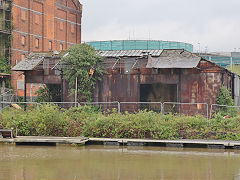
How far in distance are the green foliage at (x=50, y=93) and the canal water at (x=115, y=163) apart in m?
14.1

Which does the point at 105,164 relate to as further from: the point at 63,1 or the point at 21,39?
the point at 63,1

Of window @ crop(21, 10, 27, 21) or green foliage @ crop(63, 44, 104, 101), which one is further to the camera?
window @ crop(21, 10, 27, 21)

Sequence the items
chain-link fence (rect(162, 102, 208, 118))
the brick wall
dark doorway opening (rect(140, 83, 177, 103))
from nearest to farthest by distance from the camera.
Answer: chain-link fence (rect(162, 102, 208, 118)) < dark doorway opening (rect(140, 83, 177, 103)) < the brick wall

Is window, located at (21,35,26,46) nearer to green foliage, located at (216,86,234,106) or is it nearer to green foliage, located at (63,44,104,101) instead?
green foliage, located at (63,44,104,101)

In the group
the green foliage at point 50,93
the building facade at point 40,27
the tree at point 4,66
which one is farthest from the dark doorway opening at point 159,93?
the tree at point 4,66

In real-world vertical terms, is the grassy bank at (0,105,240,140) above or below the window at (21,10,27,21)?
below

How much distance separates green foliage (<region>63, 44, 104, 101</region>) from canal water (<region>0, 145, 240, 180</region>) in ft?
35.5

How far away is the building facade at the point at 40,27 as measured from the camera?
175ft

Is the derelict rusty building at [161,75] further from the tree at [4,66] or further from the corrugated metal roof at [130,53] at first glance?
the tree at [4,66]

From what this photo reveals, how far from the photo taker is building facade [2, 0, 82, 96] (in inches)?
2095

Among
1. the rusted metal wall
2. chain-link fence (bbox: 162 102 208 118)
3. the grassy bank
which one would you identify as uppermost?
the rusted metal wall

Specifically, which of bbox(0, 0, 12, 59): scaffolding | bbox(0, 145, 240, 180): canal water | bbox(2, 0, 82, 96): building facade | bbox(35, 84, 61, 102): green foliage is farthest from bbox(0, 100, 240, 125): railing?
bbox(0, 0, 12, 59): scaffolding

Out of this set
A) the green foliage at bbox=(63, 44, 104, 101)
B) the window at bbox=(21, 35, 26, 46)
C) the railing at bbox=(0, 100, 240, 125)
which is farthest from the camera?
the window at bbox=(21, 35, 26, 46)

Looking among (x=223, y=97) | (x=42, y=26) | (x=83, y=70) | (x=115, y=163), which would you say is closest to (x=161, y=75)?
(x=223, y=97)
